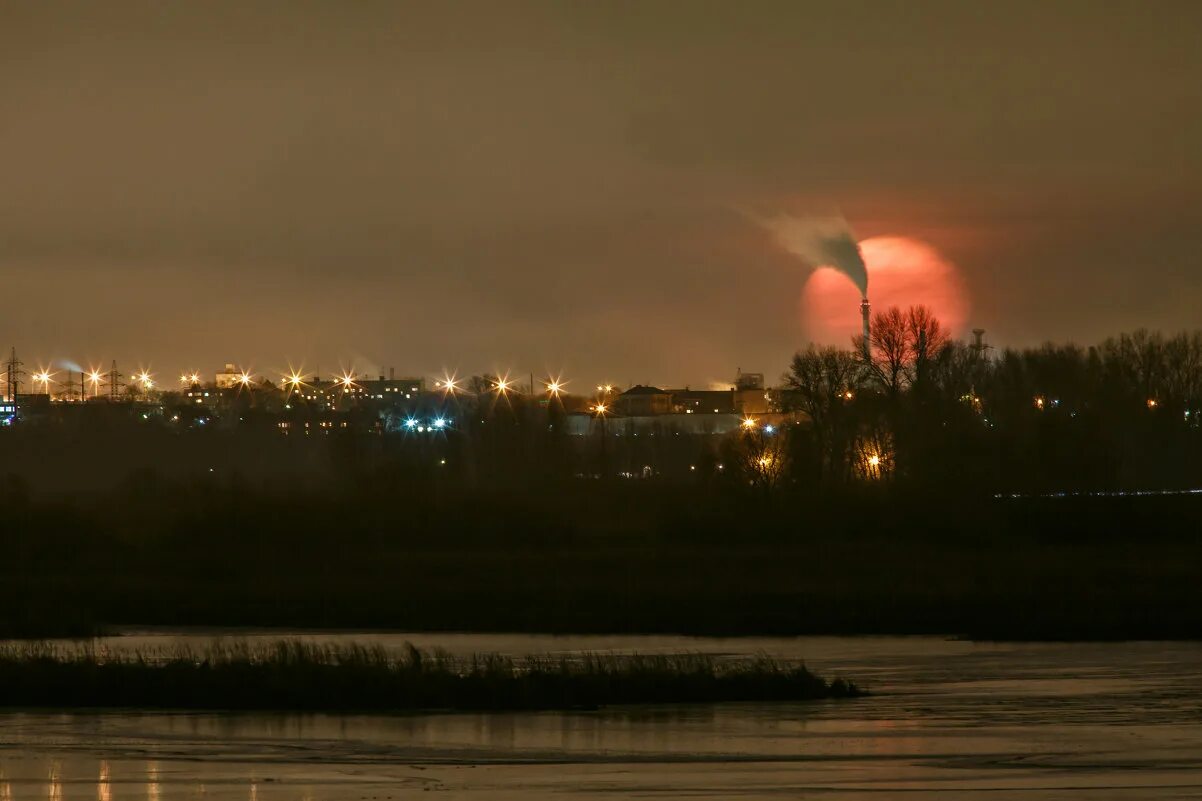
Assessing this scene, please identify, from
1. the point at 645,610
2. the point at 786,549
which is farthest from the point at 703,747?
the point at 786,549

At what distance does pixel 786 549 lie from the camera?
6944 cm

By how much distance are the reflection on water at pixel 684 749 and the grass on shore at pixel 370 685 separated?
893 millimetres

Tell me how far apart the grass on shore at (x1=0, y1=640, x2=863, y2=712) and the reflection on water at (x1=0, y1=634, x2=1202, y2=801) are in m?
0.89

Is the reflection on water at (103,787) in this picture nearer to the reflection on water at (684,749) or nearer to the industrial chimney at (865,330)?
the reflection on water at (684,749)

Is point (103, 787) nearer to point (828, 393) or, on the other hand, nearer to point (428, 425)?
point (828, 393)

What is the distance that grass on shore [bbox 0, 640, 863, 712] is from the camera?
30375 millimetres

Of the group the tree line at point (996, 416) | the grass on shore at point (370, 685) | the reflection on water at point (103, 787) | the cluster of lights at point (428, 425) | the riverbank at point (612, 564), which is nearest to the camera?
the reflection on water at point (103, 787)

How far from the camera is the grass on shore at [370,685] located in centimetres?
3038

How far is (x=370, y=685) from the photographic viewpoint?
3050cm

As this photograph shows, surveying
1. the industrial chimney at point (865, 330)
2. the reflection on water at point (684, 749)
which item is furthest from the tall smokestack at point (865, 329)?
the reflection on water at point (684, 749)

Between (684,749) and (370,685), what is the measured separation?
294 inches

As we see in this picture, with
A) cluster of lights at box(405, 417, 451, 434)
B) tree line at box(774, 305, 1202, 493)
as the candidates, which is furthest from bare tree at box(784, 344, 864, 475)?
cluster of lights at box(405, 417, 451, 434)

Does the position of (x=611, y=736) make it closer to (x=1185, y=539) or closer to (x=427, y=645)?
(x=427, y=645)

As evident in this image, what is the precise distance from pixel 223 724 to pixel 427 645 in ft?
49.4
